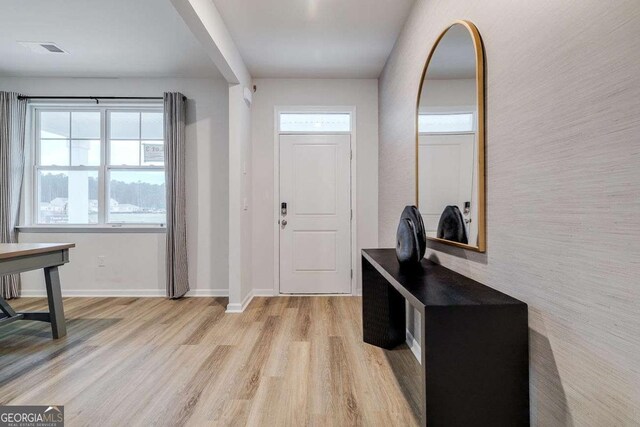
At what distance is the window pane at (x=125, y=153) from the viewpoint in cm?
382

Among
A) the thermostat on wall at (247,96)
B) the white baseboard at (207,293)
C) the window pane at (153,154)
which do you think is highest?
the thermostat on wall at (247,96)

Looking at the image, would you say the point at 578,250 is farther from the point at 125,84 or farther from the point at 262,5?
the point at 125,84

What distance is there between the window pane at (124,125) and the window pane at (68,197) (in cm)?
55

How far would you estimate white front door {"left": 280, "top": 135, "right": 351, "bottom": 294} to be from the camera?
375 cm

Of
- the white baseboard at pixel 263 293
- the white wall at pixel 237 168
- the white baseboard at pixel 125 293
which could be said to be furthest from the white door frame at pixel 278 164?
the white baseboard at pixel 125 293

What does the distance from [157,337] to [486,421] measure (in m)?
2.42

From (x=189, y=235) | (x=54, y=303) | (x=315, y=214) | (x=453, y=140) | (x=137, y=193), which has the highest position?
(x=453, y=140)

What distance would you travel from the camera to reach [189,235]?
3.76m

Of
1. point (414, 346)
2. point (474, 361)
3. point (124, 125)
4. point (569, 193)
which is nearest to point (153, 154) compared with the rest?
point (124, 125)

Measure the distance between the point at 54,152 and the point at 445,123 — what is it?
4435 mm

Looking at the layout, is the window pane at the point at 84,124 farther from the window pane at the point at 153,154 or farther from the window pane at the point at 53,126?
the window pane at the point at 153,154

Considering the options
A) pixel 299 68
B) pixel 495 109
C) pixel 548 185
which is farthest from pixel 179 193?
pixel 548 185

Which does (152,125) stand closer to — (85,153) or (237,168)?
(85,153)

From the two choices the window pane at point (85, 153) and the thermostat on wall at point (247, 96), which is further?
the window pane at point (85, 153)
